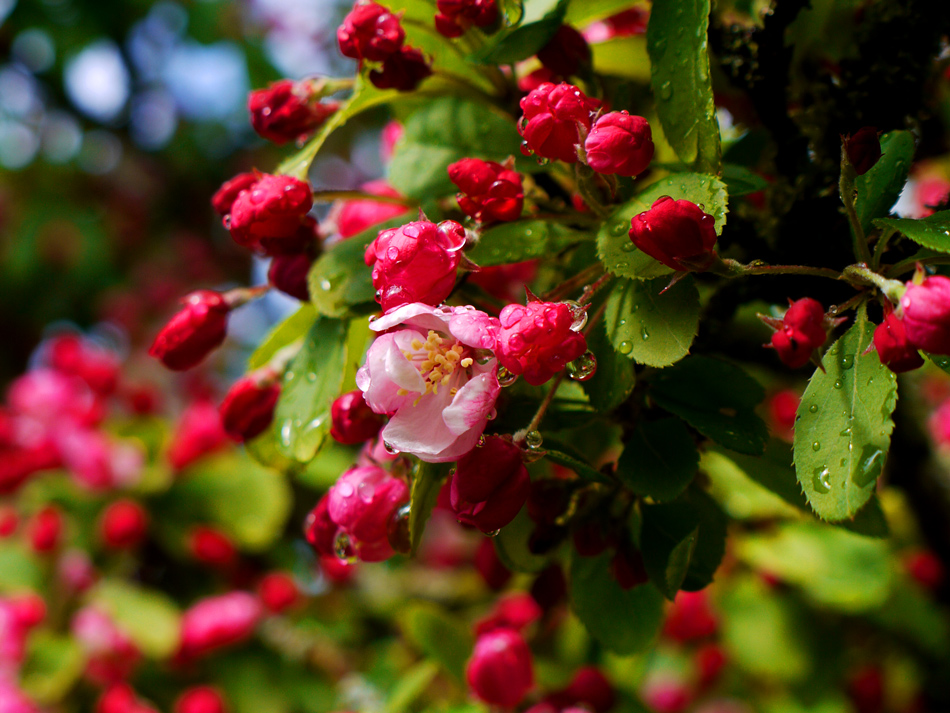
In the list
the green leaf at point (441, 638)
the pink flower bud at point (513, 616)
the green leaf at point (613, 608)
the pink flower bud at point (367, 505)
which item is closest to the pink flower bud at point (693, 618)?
the pink flower bud at point (513, 616)

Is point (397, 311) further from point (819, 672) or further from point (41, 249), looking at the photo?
point (41, 249)

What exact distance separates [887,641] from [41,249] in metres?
3.27

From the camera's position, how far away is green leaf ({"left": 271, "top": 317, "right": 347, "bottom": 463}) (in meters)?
0.61

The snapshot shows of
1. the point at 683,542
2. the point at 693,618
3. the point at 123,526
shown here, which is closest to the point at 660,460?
the point at 683,542

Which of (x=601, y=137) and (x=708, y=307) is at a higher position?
(x=601, y=137)

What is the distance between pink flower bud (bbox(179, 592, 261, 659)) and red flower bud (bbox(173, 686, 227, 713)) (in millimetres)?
74

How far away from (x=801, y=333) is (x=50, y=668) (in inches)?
62.1

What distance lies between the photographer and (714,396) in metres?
0.58

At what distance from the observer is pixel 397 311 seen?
0.47m

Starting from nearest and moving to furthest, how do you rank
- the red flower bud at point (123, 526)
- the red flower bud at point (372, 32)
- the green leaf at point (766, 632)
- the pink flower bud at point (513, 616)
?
the red flower bud at point (372, 32), the pink flower bud at point (513, 616), the green leaf at point (766, 632), the red flower bud at point (123, 526)

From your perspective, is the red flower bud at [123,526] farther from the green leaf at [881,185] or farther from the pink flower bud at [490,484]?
the green leaf at [881,185]

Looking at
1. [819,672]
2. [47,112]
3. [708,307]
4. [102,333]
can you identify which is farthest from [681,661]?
[47,112]

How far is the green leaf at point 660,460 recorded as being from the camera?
1.81 ft

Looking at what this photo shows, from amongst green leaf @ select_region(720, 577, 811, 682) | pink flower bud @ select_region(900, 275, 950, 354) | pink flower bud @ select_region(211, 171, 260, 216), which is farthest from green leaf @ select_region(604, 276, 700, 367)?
green leaf @ select_region(720, 577, 811, 682)
